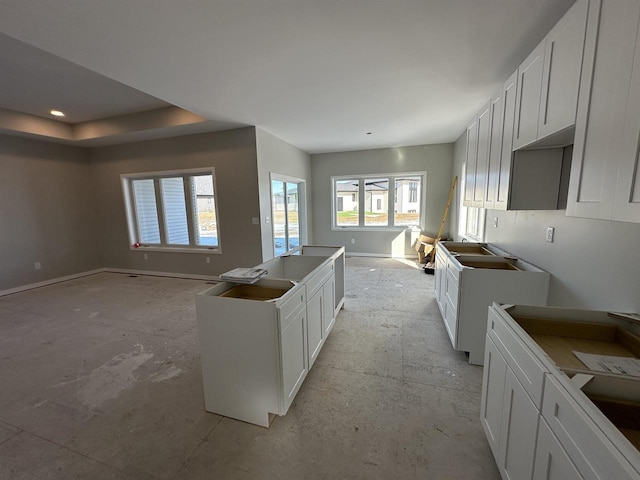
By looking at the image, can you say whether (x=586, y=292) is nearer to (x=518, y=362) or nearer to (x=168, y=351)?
(x=518, y=362)

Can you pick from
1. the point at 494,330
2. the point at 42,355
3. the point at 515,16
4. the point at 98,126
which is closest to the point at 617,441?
the point at 494,330

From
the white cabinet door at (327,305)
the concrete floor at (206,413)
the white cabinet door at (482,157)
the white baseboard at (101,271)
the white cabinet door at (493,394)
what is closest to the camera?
the white cabinet door at (493,394)

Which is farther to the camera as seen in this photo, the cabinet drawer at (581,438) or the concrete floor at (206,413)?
the concrete floor at (206,413)

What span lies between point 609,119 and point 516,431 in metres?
1.43

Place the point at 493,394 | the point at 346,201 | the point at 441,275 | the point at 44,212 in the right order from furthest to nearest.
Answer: the point at 346,201
the point at 44,212
the point at 441,275
the point at 493,394

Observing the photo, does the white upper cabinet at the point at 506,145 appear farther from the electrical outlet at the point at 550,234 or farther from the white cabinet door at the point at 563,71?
the white cabinet door at the point at 563,71

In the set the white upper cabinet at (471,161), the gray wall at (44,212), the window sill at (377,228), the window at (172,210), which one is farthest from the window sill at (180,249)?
the white upper cabinet at (471,161)

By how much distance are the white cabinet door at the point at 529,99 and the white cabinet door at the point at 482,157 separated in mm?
668

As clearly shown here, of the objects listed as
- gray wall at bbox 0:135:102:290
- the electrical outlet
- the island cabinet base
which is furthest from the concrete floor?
gray wall at bbox 0:135:102:290

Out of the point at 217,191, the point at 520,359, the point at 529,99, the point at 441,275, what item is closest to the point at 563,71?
the point at 529,99

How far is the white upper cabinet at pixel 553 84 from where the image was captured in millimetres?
1332

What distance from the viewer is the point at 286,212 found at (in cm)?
573

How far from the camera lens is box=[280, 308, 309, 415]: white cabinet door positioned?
164 cm

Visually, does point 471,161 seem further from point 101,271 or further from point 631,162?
point 101,271
